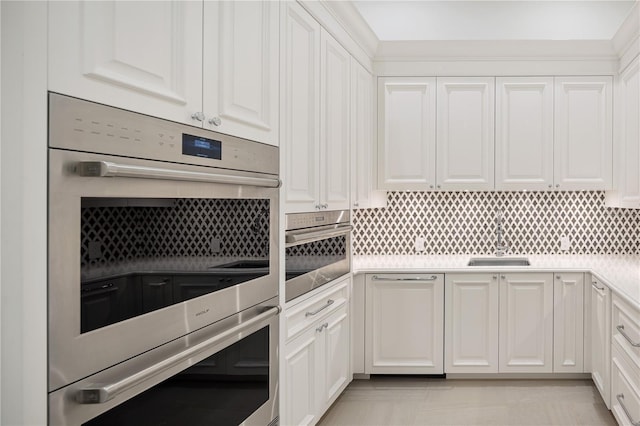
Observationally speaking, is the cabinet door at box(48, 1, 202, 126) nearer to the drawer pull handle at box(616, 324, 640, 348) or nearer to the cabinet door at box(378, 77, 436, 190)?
the drawer pull handle at box(616, 324, 640, 348)

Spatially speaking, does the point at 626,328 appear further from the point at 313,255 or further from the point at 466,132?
the point at 466,132

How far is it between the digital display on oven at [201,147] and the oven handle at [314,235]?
0.71m

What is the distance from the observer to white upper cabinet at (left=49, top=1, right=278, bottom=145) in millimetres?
1138

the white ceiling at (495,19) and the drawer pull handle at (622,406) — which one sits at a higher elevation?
the white ceiling at (495,19)

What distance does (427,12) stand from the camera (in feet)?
14.5

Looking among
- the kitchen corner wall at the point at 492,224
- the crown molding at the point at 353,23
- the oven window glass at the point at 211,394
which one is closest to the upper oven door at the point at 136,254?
the oven window glass at the point at 211,394

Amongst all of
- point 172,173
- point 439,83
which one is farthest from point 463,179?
point 172,173

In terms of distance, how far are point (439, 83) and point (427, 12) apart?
0.75 m

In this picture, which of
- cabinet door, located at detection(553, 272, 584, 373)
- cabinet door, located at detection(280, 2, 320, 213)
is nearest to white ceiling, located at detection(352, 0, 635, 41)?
cabinet door, located at detection(280, 2, 320, 213)

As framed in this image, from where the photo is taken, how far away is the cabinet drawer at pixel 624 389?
8.41ft

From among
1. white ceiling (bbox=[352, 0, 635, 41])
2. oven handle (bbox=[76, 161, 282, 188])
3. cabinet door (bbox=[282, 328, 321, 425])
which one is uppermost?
white ceiling (bbox=[352, 0, 635, 41])

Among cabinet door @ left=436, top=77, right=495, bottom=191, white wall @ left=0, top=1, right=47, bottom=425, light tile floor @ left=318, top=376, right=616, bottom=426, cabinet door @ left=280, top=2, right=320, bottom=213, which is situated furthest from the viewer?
cabinet door @ left=436, top=77, right=495, bottom=191

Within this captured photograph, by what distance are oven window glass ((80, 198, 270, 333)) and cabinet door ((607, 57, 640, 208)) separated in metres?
2.79

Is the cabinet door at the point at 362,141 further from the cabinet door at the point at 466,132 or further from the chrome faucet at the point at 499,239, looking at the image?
the chrome faucet at the point at 499,239
